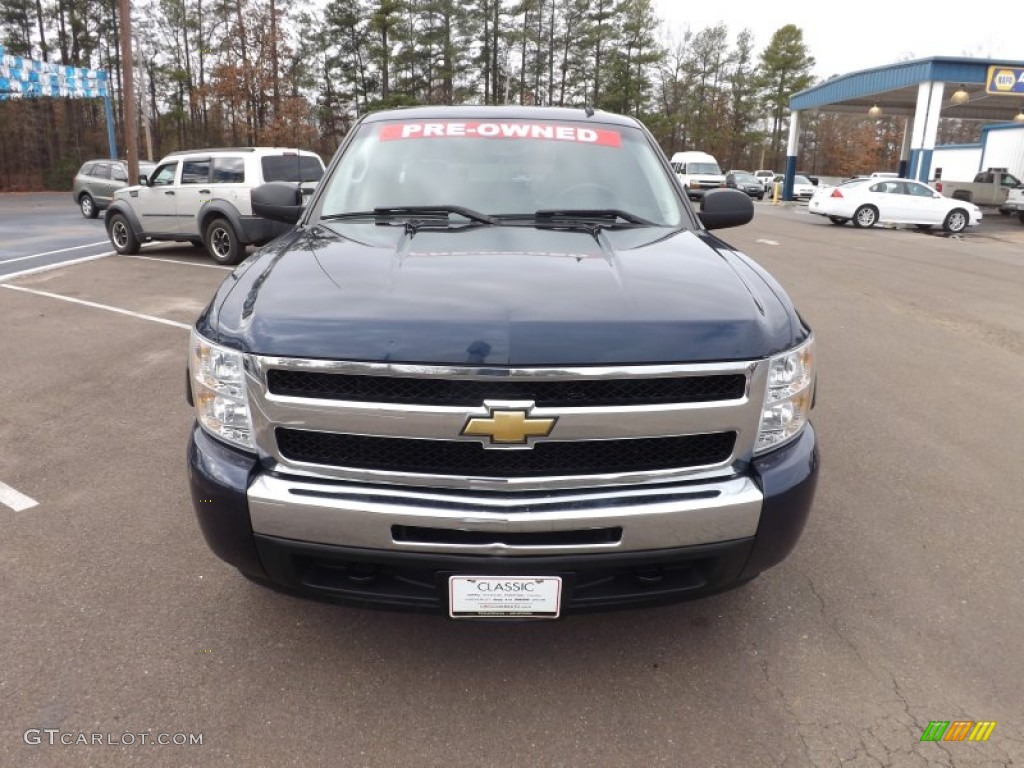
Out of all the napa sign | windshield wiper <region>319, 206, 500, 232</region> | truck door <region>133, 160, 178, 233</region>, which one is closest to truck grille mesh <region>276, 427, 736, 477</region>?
windshield wiper <region>319, 206, 500, 232</region>

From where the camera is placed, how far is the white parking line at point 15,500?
3.64 m

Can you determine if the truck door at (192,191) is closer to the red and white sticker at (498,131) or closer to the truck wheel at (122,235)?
the truck wheel at (122,235)

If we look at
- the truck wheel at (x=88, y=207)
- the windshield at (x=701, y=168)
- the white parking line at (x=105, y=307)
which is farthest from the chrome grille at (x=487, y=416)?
the windshield at (x=701, y=168)

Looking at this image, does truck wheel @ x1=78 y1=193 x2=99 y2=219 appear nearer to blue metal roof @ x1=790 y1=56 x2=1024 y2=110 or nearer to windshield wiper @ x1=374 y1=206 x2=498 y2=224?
windshield wiper @ x1=374 y1=206 x2=498 y2=224

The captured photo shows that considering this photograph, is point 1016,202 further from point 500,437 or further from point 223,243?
point 500,437

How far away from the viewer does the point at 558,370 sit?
1.98 m

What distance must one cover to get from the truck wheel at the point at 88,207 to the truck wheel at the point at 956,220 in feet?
83.9

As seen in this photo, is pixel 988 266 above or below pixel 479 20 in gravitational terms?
below

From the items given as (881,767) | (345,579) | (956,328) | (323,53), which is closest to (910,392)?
(956,328)

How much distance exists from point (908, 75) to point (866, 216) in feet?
31.3

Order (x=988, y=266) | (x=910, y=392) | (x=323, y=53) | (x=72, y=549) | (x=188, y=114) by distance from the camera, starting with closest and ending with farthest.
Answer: (x=72, y=549) → (x=910, y=392) → (x=988, y=266) → (x=323, y=53) → (x=188, y=114)

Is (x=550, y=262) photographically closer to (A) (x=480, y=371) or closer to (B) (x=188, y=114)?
(A) (x=480, y=371)

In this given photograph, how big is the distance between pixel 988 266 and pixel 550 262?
1487 cm

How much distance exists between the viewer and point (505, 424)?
78.6 inches
